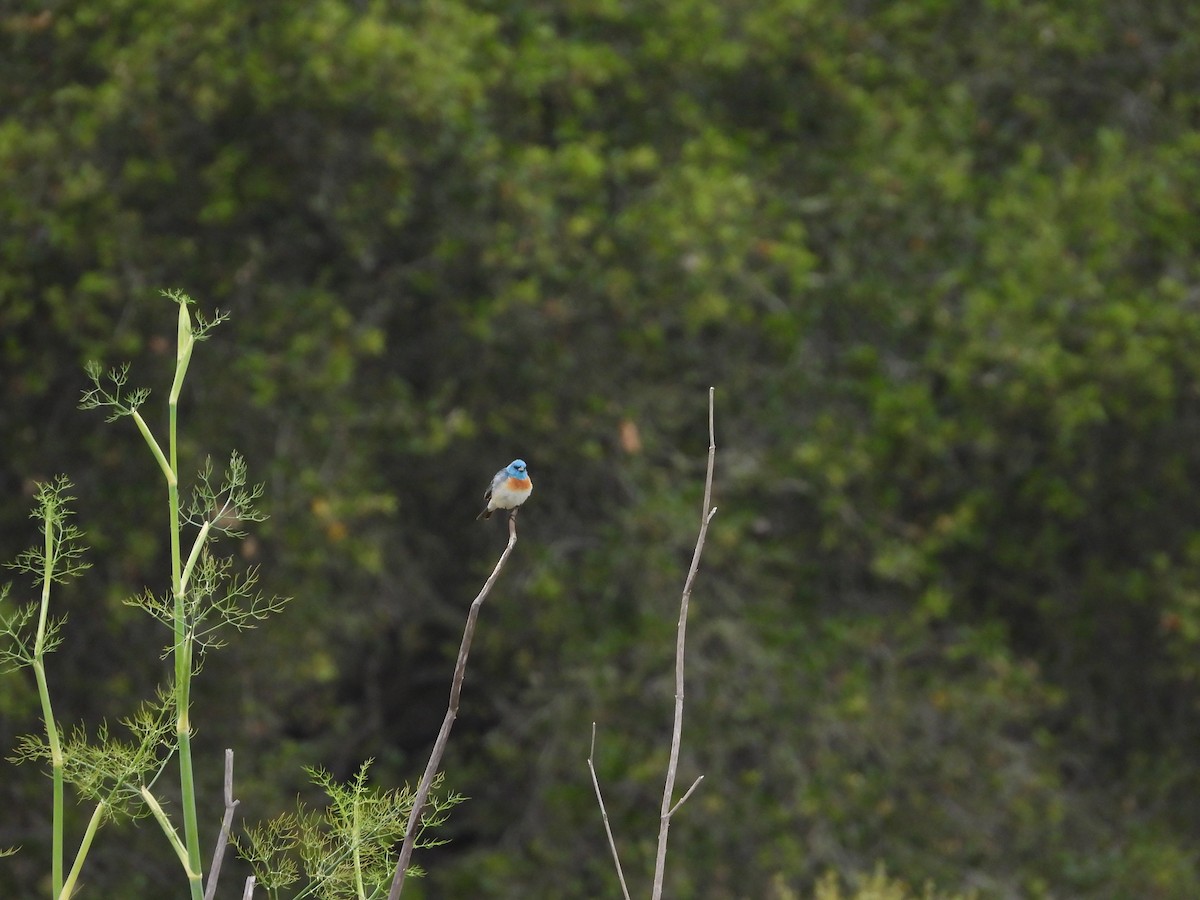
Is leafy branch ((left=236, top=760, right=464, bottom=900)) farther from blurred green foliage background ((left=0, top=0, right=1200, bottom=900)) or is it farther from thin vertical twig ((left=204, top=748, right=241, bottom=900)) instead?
blurred green foliage background ((left=0, top=0, right=1200, bottom=900))

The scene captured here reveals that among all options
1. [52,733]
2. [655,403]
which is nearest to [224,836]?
[52,733]

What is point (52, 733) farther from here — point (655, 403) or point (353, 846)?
point (655, 403)

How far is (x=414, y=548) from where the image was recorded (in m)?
7.28

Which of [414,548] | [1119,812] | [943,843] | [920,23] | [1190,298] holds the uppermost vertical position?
[920,23]

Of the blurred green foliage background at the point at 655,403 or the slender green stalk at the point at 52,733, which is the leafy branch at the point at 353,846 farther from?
the blurred green foliage background at the point at 655,403

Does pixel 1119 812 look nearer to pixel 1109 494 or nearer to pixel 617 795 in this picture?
pixel 1109 494

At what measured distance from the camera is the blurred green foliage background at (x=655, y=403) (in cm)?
A: 621

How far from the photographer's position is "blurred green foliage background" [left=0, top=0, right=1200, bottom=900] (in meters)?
6.21

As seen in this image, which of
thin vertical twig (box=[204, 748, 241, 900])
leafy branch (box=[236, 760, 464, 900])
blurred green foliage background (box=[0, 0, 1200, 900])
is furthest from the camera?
blurred green foliage background (box=[0, 0, 1200, 900])

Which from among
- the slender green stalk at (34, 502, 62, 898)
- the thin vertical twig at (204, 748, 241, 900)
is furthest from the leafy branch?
the slender green stalk at (34, 502, 62, 898)

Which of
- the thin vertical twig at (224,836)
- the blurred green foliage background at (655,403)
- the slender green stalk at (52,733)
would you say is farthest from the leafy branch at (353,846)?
the blurred green foliage background at (655,403)

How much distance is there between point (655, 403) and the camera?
7262 millimetres

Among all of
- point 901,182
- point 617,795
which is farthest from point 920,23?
point 617,795

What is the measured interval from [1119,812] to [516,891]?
333cm
